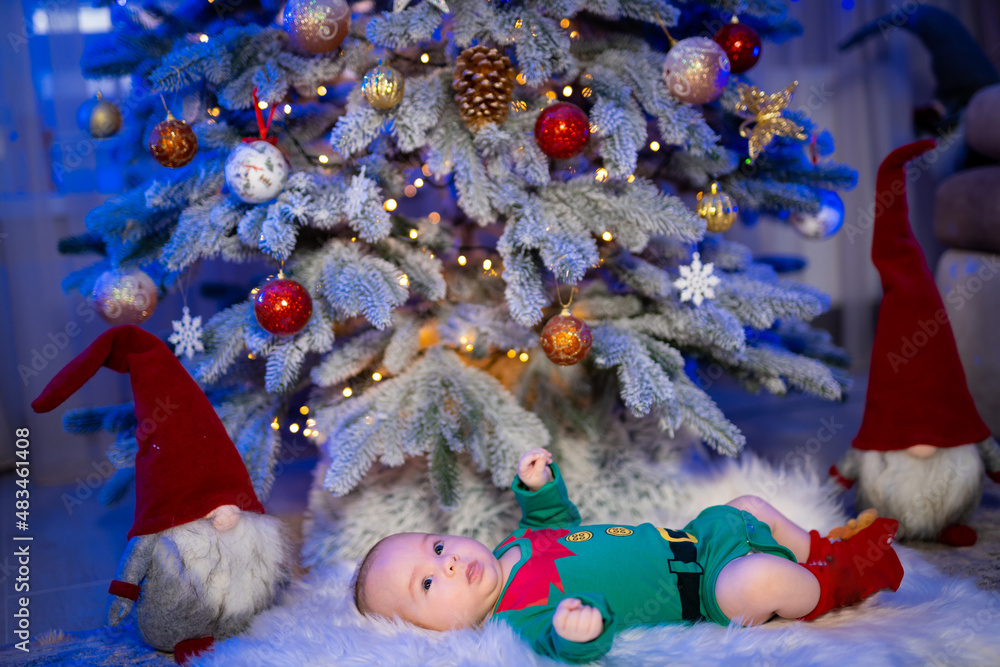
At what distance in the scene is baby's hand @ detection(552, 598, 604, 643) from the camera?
2.55ft

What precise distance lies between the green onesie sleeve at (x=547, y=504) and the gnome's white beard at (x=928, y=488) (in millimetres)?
506

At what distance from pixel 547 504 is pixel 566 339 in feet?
0.84

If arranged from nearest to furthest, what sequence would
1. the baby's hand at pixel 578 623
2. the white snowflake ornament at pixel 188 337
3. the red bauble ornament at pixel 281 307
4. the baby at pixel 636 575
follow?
the baby's hand at pixel 578 623
the baby at pixel 636 575
the red bauble ornament at pixel 281 307
the white snowflake ornament at pixel 188 337

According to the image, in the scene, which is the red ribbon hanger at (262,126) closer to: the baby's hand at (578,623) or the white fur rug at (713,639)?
the white fur rug at (713,639)

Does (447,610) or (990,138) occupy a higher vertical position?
(990,138)

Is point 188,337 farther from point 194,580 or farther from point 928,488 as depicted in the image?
point 928,488

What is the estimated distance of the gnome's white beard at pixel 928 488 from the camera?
1.12m

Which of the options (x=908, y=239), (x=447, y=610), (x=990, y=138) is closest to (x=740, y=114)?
(x=908, y=239)

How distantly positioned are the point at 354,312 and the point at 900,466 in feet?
2.90

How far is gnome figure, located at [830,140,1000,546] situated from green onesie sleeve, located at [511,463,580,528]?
0.50m

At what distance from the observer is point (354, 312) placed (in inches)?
42.4

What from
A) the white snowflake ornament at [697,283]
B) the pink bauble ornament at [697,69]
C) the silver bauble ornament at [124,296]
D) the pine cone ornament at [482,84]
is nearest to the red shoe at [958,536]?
the white snowflake ornament at [697,283]

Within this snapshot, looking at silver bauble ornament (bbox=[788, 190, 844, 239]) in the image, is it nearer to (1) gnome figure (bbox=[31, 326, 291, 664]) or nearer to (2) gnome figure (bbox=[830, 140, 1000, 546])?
(2) gnome figure (bbox=[830, 140, 1000, 546])

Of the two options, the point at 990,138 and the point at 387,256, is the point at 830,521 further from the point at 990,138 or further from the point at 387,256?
the point at 990,138
